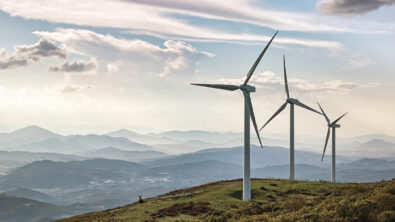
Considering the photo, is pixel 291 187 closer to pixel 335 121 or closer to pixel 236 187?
pixel 236 187

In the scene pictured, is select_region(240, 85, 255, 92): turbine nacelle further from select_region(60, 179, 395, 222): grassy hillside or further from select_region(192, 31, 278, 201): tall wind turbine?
select_region(60, 179, 395, 222): grassy hillside

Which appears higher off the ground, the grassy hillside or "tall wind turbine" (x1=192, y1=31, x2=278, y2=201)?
"tall wind turbine" (x1=192, y1=31, x2=278, y2=201)

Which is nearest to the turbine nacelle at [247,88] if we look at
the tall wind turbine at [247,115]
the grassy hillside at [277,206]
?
the tall wind turbine at [247,115]

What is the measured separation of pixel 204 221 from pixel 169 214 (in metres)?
14.9

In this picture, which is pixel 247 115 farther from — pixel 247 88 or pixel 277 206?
pixel 277 206

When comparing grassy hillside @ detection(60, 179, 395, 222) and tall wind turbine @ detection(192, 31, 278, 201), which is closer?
grassy hillside @ detection(60, 179, 395, 222)

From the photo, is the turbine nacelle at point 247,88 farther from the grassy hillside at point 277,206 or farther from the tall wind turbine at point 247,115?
the grassy hillside at point 277,206

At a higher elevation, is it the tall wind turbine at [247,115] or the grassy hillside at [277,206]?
Result: the tall wind turbine at [247,115]

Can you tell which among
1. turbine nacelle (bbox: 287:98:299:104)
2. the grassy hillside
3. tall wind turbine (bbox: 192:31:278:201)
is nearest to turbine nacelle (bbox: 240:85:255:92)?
tall wind turbine (bbox: 192:31:278:201)

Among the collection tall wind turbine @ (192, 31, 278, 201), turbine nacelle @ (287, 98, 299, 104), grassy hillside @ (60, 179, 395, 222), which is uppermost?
turbine nacelle @ (287, 98, 299, 104)

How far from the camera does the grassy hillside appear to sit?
142 ft

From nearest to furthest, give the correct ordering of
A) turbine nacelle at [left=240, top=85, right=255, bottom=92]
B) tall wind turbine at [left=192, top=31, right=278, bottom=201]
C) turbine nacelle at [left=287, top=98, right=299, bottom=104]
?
tall wind turbine at [left=192, top=31, right=278, bottom=201] → turbine nacelle at [left=240, top=85, right=255, bottom=92] → turbine nacelle at [left=287, top=98, right=299, bottom=104]

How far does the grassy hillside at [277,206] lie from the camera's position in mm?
43312

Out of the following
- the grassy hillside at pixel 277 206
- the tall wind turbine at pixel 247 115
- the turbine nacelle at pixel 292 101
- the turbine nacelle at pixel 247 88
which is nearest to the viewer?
the grassy hillside at pixel 277 206
